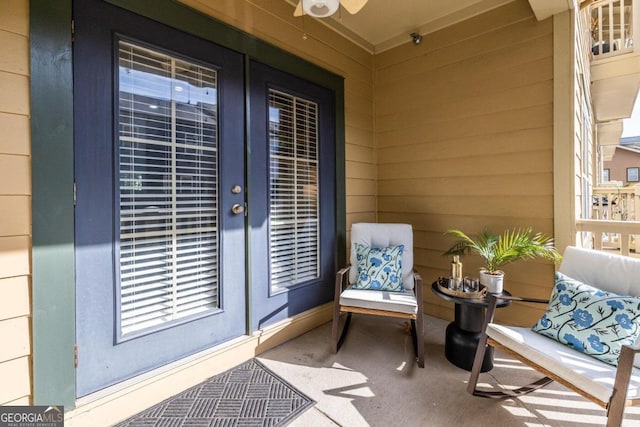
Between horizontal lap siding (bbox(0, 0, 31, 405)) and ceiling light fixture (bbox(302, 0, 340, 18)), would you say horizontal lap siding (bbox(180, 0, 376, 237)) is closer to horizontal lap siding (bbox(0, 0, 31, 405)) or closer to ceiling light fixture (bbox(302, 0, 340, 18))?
ceiling light fixture (bbox(302, 0, 340, 18))

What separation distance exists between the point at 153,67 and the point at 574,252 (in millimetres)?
2746

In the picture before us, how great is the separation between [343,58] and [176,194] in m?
2.08

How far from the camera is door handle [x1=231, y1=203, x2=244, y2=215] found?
82.7 inches

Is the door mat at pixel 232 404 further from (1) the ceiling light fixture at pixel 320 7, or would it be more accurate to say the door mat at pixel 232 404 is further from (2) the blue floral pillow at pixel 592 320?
(1) the ceiling light fixture at pixel 320 7

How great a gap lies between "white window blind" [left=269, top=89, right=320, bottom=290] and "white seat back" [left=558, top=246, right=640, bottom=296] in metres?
1.80

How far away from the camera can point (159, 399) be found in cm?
171

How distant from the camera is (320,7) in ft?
5.46

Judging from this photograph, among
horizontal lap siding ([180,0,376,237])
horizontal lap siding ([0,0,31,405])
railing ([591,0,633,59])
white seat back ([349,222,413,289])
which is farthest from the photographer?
railing ([591,0,633,59])

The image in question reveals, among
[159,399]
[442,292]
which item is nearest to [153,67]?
[159,399]

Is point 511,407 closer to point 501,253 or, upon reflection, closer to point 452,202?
point 501,253

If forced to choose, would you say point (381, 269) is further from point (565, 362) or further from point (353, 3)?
point (353, 3)

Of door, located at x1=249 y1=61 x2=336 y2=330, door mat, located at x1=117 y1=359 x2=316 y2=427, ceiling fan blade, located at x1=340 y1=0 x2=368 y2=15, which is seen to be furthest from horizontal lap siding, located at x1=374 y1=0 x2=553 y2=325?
door mat, located at x1=117 y1=359 x2=316 y2=427

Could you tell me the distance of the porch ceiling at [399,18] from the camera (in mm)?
2582

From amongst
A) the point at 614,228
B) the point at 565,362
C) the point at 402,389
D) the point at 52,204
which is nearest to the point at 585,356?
the point at 565,362
